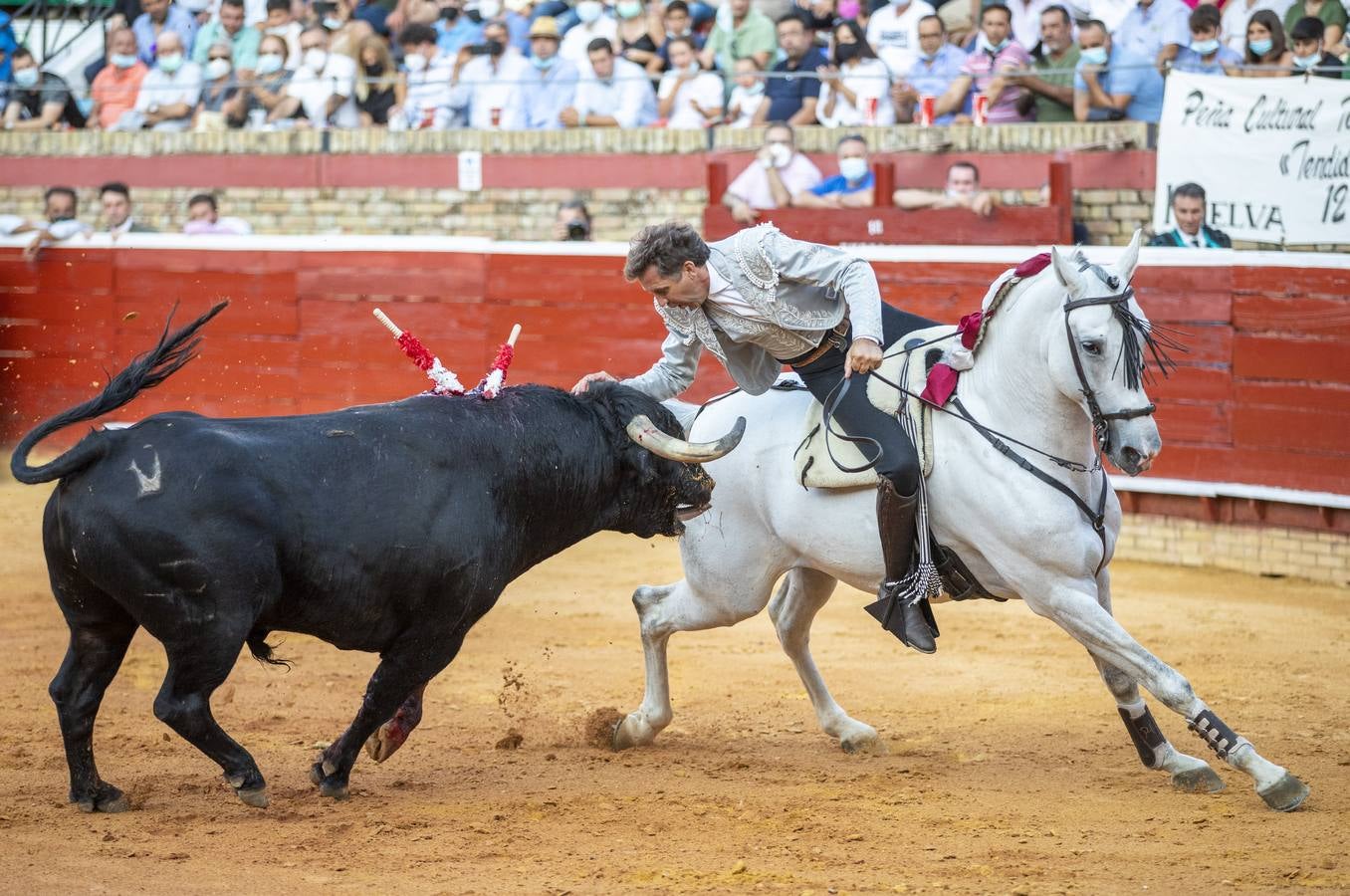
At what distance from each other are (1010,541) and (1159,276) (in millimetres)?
4697

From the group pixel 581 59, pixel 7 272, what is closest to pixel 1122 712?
pixel 581 59

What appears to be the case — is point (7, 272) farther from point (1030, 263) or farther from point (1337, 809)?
point (1337, 809)

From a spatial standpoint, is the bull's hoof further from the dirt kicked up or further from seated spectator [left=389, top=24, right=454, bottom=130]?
seated spectator [left=389, top=24, right=454, bottom=130]

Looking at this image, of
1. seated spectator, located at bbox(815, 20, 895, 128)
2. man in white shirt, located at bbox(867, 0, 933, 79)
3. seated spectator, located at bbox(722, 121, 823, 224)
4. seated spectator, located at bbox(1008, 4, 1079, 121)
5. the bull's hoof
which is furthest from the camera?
man in white shirt, located at bbox(867, 0, 933, 79)

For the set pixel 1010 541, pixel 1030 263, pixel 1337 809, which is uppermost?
pixel 1030 263

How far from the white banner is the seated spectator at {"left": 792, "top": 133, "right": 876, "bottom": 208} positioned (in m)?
2.04

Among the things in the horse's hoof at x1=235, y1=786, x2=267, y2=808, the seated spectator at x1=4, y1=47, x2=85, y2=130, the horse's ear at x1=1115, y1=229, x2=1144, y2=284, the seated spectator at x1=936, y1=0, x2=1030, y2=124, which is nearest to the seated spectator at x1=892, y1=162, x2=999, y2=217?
the seated spectator at x1=936, y1=0, x2=1030, y2=124

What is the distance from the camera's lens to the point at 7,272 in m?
12.7

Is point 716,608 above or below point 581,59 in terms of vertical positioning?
below

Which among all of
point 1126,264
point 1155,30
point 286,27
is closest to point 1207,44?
point 1155,30

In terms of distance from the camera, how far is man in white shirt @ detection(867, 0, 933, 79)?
11.9 meters

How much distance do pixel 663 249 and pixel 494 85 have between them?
28.7 feet

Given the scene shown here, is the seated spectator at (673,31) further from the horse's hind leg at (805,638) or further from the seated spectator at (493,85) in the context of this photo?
the horse's hind leg at (805,638)

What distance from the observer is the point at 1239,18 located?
10.3 m
